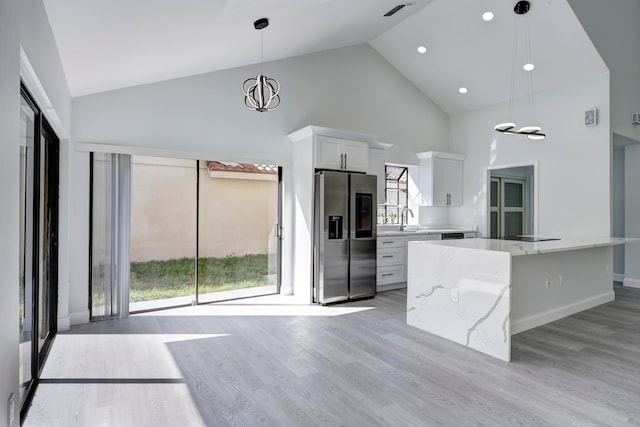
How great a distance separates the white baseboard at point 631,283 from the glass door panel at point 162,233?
6.87 m

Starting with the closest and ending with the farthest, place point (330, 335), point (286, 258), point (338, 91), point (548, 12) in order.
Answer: point (330, 335), point (548, 12), point (286, 258), point (338, 91)

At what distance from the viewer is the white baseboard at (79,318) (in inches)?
151

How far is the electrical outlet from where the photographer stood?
5.37ft

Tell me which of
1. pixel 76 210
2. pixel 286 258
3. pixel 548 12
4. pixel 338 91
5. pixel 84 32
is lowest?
pixel 286 258

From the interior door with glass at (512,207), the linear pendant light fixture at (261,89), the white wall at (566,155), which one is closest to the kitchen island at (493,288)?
the white wall at (566,155)

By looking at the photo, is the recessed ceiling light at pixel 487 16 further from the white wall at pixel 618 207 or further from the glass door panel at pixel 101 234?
the glass door panel at pixel 101 234

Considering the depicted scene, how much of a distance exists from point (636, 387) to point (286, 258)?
3934 millimetres

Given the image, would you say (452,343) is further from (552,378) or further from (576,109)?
(576,109)

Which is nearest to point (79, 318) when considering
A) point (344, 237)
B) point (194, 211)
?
point (194, 211)

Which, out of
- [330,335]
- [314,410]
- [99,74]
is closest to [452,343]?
[330,335]

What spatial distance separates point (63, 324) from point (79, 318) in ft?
0.72

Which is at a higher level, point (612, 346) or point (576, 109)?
point (576, 109)

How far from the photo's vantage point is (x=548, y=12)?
14.9 feet

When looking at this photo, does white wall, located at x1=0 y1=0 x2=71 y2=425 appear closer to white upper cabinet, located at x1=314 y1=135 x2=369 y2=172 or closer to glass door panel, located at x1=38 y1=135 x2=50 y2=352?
glass door panel, located at x1=38 y1=135 x2=50 y2=352
